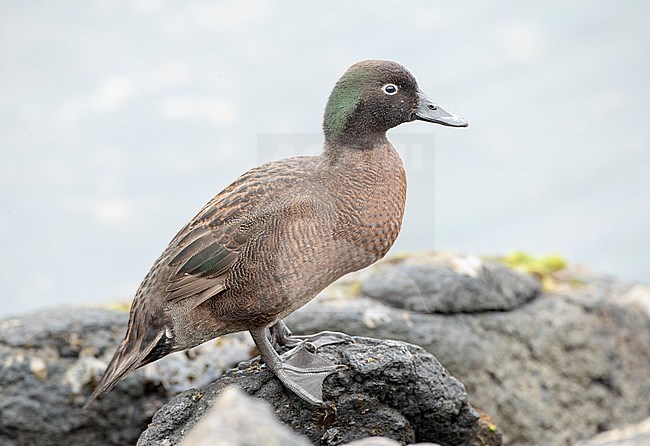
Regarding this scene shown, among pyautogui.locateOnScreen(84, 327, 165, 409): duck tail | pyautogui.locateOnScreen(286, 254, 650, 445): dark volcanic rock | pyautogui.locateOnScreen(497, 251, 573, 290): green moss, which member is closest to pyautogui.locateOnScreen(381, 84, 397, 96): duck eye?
pyautogui.locateOnScreen(84, 327, 165, 409): duck tail

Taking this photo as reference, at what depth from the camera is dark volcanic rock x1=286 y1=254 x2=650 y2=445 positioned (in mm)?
7656

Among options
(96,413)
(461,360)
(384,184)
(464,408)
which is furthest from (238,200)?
(461,360)

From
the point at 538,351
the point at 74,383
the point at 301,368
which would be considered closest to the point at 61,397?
the point at 74,383

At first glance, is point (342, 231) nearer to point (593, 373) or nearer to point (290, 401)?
point (290, 401)

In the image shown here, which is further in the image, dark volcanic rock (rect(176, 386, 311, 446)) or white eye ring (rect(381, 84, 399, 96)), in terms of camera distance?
white eye ring (rect(381, 84, 399, 96))

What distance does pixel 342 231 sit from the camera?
4.82 metres

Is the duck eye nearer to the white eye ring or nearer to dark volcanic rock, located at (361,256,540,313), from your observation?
the white eye ring

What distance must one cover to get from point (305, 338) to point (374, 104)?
1.60m

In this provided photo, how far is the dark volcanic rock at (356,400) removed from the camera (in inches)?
193

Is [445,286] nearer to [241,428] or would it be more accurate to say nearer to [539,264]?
[539,264]

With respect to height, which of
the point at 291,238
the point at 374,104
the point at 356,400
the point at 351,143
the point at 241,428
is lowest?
the point at 356,400

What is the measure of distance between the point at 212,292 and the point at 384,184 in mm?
1230

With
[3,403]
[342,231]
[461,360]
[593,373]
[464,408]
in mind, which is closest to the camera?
[342,231]

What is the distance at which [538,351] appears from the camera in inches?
328
